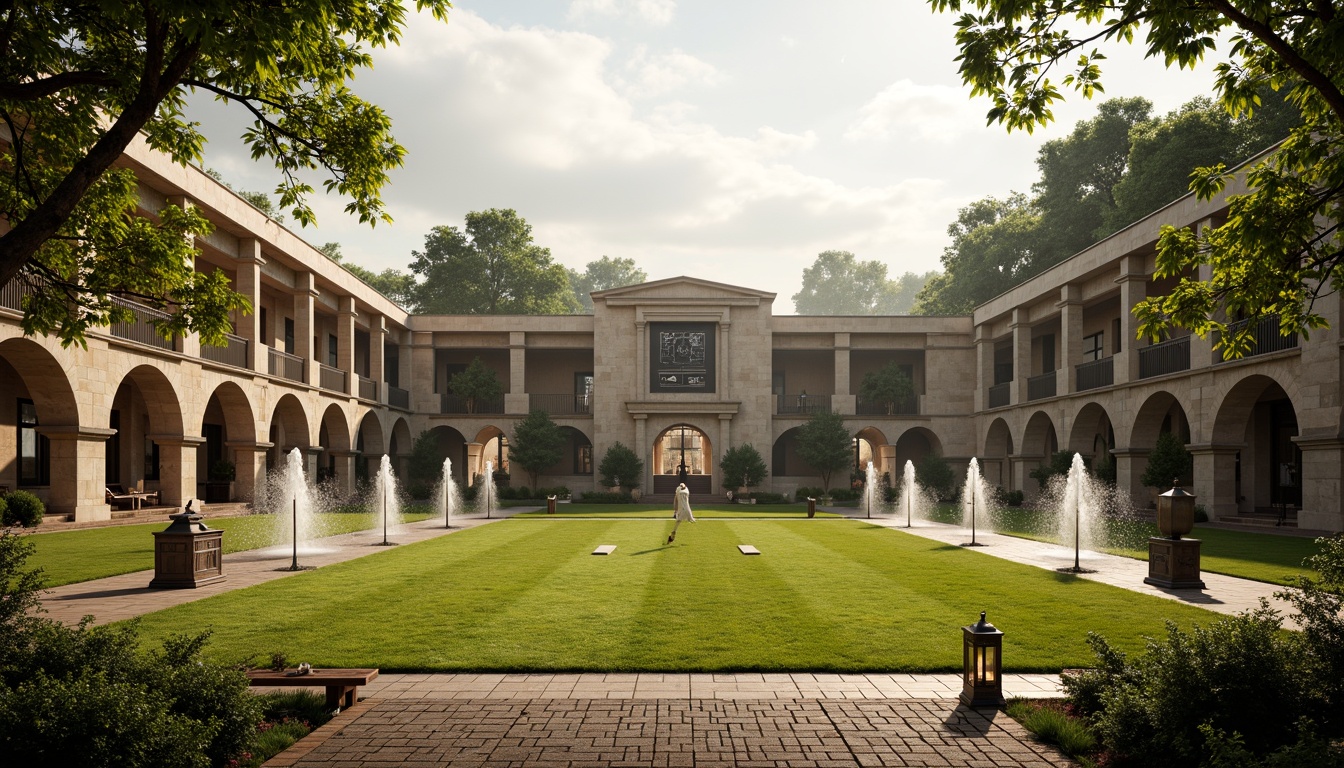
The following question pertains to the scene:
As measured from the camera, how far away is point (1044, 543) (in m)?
18.9

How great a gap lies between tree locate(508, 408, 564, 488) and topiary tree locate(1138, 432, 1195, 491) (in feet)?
86.4

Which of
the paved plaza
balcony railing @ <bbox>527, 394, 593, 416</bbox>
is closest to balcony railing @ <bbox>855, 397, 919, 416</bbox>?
balcony railing @ <bbox>527, 394, 593, 416</bbox>

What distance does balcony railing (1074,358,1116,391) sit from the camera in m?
29.5

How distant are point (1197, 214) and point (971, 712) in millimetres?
22567

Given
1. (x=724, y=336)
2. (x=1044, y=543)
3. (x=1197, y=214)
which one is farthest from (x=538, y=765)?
(x=724, y=336)

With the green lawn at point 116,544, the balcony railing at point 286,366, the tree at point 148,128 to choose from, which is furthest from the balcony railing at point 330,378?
the tree at point 148,128

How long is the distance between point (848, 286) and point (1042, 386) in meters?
86.4

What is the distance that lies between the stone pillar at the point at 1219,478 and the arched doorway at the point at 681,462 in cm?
2402

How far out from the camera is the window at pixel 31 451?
73.3 ft

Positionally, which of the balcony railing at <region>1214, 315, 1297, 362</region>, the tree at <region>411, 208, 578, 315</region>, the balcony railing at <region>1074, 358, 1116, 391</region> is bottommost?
the balcony railing at <region>1074, 358, 1116, 391</region>

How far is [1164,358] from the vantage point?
2623 centimetres

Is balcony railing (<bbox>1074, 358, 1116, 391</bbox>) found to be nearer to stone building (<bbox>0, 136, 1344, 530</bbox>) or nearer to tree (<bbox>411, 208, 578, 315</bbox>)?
stone building (<bbox>0, 136, 1344, 530</bbox>)

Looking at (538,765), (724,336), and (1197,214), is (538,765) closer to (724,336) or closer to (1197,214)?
Answer: (1197,214)

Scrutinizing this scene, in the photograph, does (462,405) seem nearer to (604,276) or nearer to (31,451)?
(31,451)
